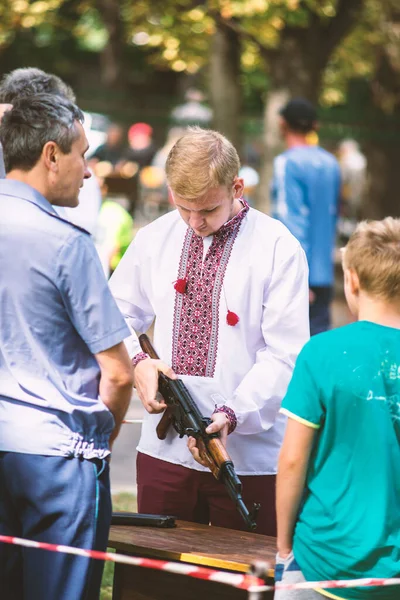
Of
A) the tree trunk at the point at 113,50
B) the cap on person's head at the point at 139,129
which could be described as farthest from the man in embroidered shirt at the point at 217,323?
the tree trunk at the point at 113,50

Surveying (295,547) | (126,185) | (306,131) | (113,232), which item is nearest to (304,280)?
(295,547)

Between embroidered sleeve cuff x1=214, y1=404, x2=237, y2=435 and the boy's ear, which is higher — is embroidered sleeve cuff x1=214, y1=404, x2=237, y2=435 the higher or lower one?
the lower one

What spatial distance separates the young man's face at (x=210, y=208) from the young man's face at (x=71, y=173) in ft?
2.04

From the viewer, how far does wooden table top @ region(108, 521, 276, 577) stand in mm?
3791

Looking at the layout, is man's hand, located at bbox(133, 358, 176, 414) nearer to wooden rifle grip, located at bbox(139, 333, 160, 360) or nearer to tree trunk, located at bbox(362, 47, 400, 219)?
wooden rifle grip, located at bbox(139, 333, 160, 360)

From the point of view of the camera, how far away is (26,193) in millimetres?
3410

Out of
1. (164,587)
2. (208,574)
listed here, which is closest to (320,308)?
(164,587)

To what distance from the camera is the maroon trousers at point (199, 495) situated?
14.0 feet

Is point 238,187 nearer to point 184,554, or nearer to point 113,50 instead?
point 184,554

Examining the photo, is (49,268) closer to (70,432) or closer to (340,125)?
(70,432)

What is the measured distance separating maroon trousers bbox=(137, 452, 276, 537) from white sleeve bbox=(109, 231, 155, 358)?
1.53ft

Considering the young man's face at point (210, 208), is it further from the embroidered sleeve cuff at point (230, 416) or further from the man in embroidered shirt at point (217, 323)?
the embroidered sleeve cuff at point (230, 416)

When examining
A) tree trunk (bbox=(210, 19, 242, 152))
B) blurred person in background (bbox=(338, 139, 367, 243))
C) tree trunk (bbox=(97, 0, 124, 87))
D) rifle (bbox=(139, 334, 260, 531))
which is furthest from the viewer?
tree trunk (bbox=(97, 0, 124, 87))

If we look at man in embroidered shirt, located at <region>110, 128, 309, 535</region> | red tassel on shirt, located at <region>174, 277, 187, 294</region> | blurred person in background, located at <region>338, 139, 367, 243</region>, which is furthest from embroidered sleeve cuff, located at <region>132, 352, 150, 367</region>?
blurred person in background, located at <region>338, 139, 367, 243</region>
